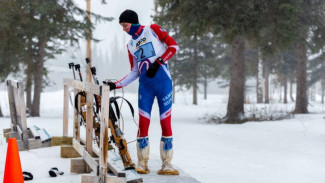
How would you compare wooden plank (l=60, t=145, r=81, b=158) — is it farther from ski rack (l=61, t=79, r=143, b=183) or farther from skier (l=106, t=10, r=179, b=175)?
skier (l=106, t=10, r=179, b=175)

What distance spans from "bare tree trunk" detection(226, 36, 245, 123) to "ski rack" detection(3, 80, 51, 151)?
7282 millimetres

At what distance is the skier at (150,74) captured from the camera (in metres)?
5.04

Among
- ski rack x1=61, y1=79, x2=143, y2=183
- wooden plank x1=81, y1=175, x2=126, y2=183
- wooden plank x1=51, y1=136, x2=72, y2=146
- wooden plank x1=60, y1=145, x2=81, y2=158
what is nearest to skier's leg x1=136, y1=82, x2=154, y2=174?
ski rack x1=61, y1=79, x2=143, y2=183

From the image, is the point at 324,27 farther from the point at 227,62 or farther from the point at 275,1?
A: the point at 227,62

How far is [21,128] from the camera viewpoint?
791cm

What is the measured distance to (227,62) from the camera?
31.7 meters

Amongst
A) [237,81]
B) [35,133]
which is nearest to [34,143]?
[35,133]

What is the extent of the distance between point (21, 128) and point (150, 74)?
4126 mm

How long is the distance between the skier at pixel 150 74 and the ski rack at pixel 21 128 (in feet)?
10.2

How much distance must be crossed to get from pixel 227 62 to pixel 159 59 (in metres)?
27.3

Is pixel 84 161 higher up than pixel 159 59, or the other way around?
pixel 159 59

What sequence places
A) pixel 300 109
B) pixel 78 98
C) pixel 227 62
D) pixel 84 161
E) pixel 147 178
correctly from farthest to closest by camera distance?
pixel 227 62, pixel 300 109, pixel 78 98, pixel 84 161, pixel 147 178

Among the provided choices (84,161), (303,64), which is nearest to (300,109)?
(303,64)

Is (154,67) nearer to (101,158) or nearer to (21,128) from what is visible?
(101,158)
